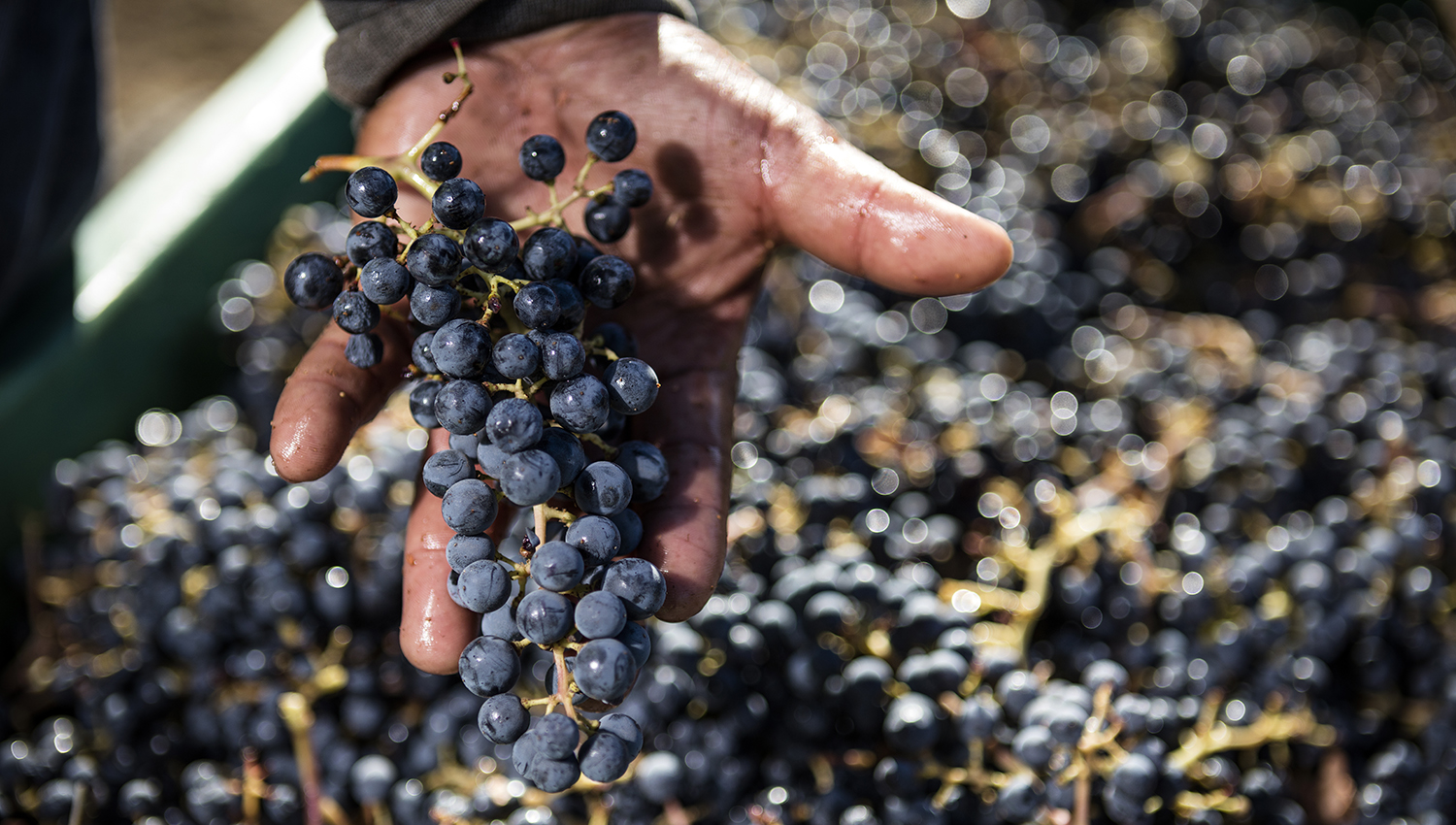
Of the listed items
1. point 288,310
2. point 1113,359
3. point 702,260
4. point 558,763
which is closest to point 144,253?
point 288,310

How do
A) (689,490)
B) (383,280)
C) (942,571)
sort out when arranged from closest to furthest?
(383,280)
(689,490)
(942,571)

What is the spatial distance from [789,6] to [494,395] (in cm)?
218

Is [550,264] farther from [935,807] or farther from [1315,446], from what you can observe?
[1315,446]

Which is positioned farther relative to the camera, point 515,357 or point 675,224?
point 675,224

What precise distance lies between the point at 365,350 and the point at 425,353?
98 mm

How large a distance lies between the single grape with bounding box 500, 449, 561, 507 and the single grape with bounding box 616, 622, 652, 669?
6.1 inches

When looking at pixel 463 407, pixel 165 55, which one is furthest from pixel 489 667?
pixel 165 55

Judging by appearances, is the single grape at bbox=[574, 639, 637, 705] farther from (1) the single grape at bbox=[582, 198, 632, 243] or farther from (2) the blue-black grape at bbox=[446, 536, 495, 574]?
(1) the single grape at bbox=[582, 198, 632, 243]

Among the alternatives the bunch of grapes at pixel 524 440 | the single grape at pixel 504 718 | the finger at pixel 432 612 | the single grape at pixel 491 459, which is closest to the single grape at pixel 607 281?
the bunch of grapes at pixel 524 440

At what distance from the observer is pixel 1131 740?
126 cm

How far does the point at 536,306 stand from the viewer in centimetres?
97

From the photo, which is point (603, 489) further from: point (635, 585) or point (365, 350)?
point (365, 350)

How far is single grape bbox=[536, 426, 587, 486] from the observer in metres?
0.97

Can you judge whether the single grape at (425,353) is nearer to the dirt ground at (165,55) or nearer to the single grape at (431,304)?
the single grape at (431,304)
